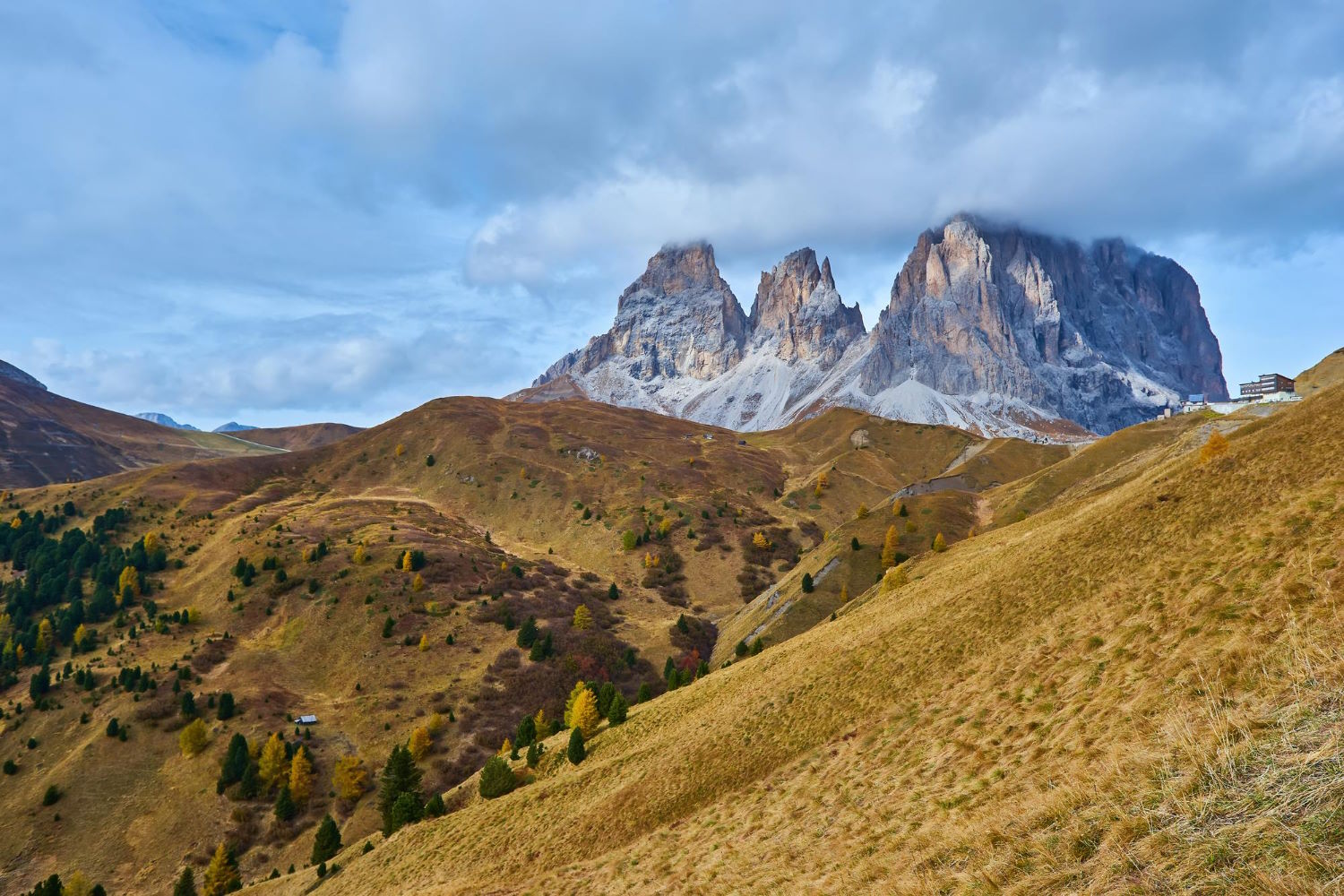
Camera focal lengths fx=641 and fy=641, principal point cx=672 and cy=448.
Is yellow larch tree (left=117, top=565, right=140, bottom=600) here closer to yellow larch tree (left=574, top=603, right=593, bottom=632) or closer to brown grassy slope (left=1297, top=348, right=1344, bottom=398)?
yellow larch tree (left=574, top=603, right=593, bottom=632)

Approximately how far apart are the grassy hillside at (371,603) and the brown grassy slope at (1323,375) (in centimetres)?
5639

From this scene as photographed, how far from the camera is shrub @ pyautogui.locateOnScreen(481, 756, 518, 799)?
4212 cm

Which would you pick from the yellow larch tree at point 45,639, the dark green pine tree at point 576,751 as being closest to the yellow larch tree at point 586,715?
the dark green pine tree at point 576,751

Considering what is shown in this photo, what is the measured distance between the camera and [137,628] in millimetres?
89125

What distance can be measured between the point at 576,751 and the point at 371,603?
62755 millimetres

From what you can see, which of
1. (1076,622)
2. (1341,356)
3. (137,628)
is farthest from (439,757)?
(1341,356)

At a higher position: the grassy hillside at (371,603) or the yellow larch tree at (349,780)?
the grassy hillside at (371,603)

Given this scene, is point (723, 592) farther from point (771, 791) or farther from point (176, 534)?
point (176, 534)

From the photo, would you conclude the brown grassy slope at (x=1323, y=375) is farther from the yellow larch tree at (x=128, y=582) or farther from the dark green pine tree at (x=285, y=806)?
the yellow larch tree at (x=128, y=582)

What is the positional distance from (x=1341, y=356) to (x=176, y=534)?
241146 mm

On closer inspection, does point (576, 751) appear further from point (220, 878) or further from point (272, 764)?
point (272, 764)

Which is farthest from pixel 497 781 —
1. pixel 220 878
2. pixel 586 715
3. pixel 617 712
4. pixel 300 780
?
pixel 300 780

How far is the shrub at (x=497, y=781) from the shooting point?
42.1 meters

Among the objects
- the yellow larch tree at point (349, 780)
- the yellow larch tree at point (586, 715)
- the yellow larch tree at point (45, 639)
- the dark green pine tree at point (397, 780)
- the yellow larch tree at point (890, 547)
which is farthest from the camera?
the yellow larch tree at point (45, 639)
